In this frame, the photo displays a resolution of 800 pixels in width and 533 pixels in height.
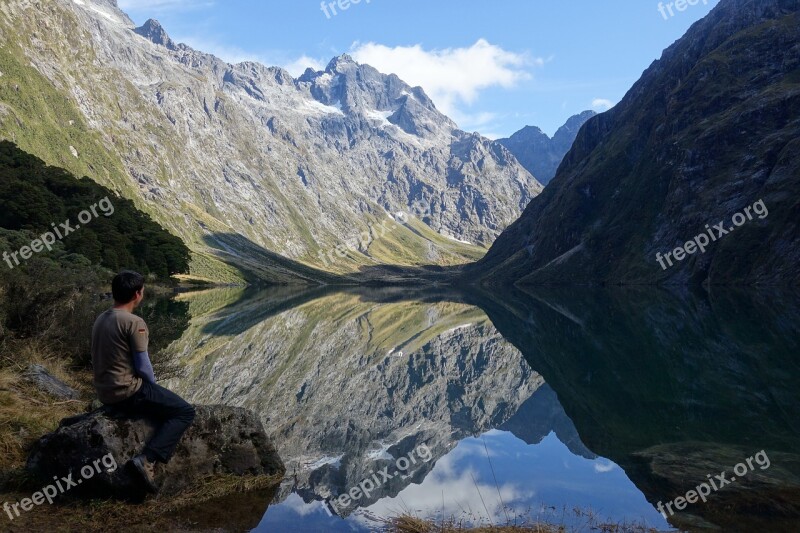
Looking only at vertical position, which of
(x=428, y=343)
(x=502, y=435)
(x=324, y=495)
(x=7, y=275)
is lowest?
(x=502, y=435)

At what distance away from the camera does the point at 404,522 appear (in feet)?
37.8

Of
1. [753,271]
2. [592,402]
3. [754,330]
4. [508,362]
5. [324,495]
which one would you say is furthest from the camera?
[753,271]

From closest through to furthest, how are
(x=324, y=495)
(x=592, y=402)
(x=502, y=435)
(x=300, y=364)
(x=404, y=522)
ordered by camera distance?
(x=404, y=522), (x=324, y=495), (x=502, y=435), (x=592, y=402), (x=300, y=364)

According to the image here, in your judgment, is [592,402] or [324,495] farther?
[592,402]

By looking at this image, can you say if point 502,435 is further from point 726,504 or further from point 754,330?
point 754,330

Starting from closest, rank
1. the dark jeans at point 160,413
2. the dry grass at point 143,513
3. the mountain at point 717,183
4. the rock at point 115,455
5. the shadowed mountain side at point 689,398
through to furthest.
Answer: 1. the dry grass at point 143,513
2. the rock at point 115,455
3. the dark jeans at point 160,413
4. the shadowed mountain side at point 689,398
5. the mountain at point 717,183

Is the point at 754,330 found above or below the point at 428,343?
below

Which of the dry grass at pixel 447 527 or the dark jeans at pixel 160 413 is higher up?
the dark jeans at pixel 160 413

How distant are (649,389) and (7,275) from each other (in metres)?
30.7

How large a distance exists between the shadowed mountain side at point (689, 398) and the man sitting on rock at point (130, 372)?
12.2m

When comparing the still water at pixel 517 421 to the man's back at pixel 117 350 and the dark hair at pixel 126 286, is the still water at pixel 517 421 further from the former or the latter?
the dark hair at pixel 126 286

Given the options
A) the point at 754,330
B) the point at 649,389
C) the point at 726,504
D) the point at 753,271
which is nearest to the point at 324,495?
the point at 726,504

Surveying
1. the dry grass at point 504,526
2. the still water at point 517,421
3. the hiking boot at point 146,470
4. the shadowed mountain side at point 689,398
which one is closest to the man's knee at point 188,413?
the hiking boot at point 146,470

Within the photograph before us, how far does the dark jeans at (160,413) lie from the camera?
10828 millimetres
